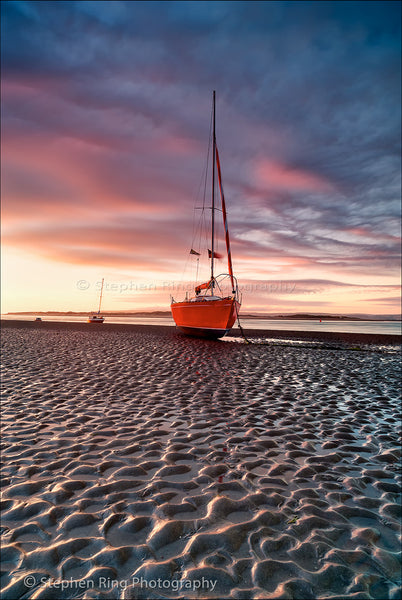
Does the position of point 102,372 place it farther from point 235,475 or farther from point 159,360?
point 235,475

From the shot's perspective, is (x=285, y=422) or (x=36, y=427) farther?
(x=285, y=422)

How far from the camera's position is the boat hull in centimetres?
2848

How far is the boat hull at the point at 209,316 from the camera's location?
28.5 meters

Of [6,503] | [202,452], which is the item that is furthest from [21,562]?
[202,452]

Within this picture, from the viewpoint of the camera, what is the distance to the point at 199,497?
14.5 ft

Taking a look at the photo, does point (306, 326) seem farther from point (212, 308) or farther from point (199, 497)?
point (199, 497)

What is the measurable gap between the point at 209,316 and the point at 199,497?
26.2 metres

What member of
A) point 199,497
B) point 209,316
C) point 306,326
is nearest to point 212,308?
point 209,316

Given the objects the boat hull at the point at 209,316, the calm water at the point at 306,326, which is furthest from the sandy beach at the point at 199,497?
the calm water at the point at 306,326

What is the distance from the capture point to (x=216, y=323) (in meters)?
30.0

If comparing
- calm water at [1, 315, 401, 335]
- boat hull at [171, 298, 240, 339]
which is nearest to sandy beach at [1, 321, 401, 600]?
boat hull at [171, 298, 240, 339]

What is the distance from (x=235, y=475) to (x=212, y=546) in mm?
1691

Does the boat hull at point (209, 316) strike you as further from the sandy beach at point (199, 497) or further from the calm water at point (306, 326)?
the calm water at point (306, 326)

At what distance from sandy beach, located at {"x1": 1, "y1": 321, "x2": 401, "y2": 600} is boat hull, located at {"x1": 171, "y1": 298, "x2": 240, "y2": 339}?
18477mm
